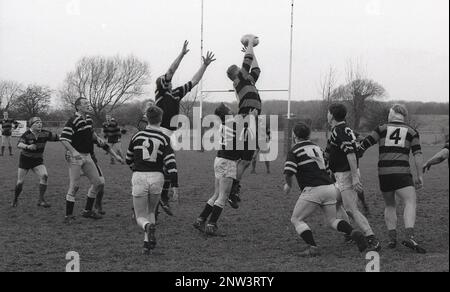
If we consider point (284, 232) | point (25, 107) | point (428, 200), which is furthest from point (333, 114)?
point (25, 107)

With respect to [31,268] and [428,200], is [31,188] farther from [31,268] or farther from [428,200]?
[428,200]

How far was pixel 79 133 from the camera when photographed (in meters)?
9.34

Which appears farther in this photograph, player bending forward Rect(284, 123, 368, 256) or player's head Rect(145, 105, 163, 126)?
player's head Rect(145, 105, 163, 126)

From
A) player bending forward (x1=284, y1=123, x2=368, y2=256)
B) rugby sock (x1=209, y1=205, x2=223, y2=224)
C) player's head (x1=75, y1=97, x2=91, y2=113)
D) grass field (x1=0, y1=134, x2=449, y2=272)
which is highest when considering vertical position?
player's head (x1=75, y1=97, x2=91, y2=113)

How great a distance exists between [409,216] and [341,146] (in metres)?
1.27

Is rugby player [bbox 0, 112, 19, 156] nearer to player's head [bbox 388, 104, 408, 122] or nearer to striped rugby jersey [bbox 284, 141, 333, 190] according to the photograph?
striped rugby jersey [bbox 284, 141, 333, 190]

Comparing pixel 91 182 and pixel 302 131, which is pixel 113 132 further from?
pixel 302 131

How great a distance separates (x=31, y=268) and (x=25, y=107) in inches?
1569

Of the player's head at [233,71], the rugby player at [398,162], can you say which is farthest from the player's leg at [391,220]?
the player's head at [233,71]

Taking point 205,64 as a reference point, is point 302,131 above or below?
below

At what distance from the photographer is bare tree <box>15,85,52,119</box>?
41781 millimetres

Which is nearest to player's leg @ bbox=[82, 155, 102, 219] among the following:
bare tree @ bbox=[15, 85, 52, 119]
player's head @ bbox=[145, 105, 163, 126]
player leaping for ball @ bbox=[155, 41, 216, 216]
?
player leaping for ball @ bbox=[155, 41, 216, 216]

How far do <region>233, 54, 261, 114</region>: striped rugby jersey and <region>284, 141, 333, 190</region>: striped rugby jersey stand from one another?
1638mm

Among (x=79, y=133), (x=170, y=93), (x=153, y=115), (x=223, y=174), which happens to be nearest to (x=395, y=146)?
(x=223, y=174)
